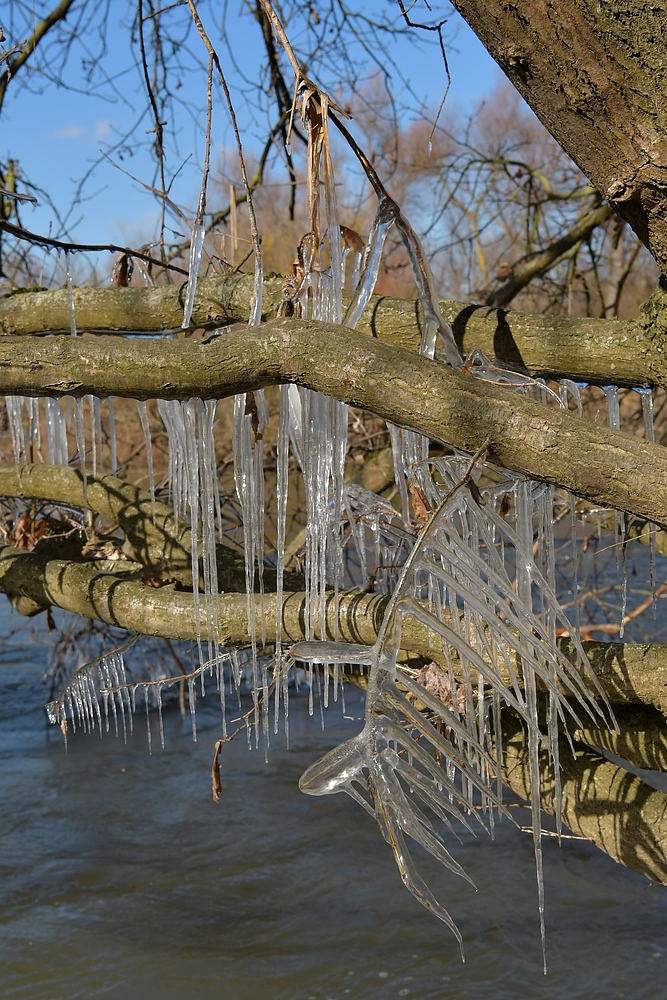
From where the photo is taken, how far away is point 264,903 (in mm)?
4883

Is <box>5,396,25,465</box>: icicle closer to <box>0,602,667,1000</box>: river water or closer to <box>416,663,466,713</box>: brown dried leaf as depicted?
<box>416,663,466,713</box>: brown dried leaf

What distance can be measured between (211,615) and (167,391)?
46.7 inches

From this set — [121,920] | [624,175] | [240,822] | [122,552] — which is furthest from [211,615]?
[240,822]

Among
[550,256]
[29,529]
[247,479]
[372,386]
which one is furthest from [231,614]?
[550,256]

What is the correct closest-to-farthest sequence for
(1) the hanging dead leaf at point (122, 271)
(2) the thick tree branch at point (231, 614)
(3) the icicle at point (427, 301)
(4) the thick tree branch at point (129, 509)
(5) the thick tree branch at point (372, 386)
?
(5) the thick tree branch at point (372, 386) < (3) the icicle at point (427, 301) < (2) the thick tree branch at point (231, 614) < (1) the hanging dead leaf at point (122, 271) < (4) the thick tree branch at point (129, 509)

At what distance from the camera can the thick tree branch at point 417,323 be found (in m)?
2.13

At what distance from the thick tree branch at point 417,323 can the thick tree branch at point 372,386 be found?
0.54 meters

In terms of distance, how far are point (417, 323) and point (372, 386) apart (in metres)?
0.76

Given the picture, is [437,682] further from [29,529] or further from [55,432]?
[29,529]

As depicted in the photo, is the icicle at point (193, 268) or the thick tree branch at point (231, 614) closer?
the icicle at point (193, 268)

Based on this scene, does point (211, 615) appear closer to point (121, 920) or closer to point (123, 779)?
point (121, 920)

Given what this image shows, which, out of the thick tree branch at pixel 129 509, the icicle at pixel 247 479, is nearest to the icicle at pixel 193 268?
the icicle at pixel 247 479

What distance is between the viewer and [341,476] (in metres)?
2.35

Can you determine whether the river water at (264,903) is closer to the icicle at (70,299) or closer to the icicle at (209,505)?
the icicle at (209,505)
